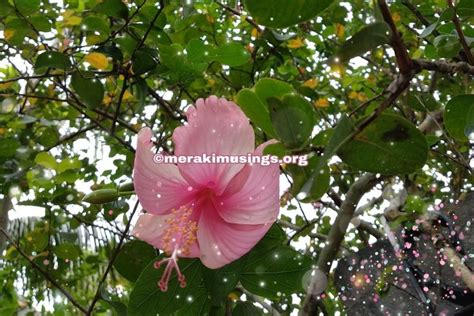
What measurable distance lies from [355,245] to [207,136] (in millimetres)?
1560

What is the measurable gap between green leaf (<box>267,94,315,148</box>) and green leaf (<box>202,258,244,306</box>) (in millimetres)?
220

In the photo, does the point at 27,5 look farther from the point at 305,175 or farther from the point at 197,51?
the point at 305,175

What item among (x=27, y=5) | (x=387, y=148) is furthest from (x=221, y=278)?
(x=27, y=5)

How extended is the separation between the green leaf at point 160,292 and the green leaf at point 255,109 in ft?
0.69

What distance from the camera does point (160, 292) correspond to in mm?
647

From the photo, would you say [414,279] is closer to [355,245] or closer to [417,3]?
[417,3]

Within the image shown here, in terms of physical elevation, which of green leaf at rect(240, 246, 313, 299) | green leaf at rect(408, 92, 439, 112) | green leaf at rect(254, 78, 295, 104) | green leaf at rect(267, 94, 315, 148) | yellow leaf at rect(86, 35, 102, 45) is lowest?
green leaf at rect(240, 246, 313, 299)

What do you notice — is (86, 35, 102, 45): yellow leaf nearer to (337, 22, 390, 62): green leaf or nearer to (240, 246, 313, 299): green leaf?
(240, 246, 313, 299): green leaf

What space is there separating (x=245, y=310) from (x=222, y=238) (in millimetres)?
193

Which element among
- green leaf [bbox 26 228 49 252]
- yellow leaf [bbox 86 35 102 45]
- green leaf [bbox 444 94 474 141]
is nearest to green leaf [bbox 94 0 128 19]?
yellow leaf [bbox 86 35 102 45]

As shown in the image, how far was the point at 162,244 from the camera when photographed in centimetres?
61

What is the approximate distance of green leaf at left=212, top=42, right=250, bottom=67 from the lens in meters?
0.79

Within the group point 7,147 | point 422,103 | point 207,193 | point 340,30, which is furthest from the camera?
point 340,30

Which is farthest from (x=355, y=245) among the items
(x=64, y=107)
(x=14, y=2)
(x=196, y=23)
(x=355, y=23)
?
(x=14, y=2)
